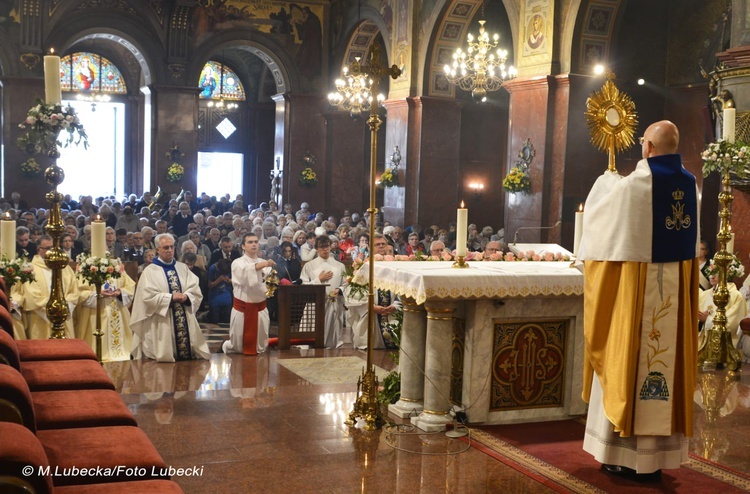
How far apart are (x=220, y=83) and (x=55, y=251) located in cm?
2391

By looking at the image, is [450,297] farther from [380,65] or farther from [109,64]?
[109,64]

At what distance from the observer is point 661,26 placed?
48.9 feet

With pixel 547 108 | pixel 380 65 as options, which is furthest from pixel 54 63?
pixel 547 108

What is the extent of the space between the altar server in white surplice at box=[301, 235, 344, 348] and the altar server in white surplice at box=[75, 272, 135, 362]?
7.53 feet

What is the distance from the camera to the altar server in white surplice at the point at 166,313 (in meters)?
9.09

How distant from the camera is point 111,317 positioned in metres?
9.27

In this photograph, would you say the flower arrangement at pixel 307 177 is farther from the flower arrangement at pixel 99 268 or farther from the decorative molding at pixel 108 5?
the flower arrangement at pixel 99 268

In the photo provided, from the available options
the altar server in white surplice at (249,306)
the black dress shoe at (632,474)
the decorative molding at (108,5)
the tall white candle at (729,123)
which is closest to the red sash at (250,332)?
the altar server in white surplice at (249,306)

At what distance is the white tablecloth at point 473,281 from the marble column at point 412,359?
29cm

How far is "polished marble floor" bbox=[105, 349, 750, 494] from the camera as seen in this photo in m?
5.02

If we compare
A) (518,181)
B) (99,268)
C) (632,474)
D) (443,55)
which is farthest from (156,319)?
(443,55)

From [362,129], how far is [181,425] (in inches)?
687

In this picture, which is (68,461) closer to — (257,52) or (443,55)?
(443,55)

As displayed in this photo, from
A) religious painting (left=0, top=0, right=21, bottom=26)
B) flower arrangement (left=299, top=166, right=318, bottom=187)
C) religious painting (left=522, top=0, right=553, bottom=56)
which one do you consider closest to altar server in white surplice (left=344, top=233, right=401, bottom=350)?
religious painting (left=522, top=0, right=553, bottom=56)
